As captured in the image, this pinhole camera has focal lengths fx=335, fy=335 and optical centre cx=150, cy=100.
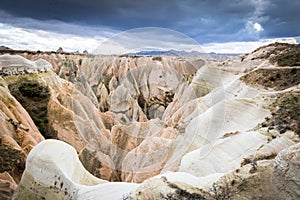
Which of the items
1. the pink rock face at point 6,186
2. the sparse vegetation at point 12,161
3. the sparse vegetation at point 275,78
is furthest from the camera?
the sparse vegetation at point 275,78

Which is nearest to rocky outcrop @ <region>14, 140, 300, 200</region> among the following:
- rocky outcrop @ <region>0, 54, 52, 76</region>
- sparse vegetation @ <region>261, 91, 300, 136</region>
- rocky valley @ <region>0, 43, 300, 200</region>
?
rocky valley @ <region>0, 43, 300, 200</region>

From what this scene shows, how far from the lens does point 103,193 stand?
8461 millimetres

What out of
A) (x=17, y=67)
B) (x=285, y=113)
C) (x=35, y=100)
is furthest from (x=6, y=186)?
(x=17, y=67)

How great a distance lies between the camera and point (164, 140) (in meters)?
15.2

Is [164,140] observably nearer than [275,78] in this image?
Yes

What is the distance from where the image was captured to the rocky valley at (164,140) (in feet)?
24.3

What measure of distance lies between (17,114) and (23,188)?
7866mm

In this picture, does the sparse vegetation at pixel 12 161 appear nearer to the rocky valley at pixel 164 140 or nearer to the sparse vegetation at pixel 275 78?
the rocky valley at pixel 164 140

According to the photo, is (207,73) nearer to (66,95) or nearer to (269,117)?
(66,95)

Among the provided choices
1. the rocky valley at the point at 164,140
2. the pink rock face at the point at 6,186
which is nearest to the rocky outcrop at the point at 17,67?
the rocky valley at the point at 164,140

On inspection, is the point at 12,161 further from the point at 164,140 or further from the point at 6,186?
the point at 164,140

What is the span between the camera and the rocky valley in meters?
7.42

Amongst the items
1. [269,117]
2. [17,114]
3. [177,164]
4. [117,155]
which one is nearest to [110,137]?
[117,155]

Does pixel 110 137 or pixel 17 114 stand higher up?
pixel 17 114
